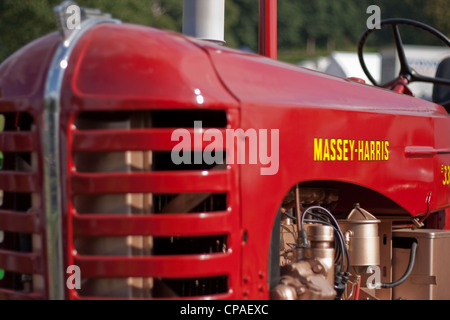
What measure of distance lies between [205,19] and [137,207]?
2352mm

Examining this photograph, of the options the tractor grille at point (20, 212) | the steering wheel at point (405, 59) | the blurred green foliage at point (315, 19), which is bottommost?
the tractor grille at point (20, 212)

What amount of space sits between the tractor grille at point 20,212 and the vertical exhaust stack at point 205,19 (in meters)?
2.03

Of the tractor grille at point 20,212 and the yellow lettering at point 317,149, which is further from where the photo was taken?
the yellow lettering at point 317,149

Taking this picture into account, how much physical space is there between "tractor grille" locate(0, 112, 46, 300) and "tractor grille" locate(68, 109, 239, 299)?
0.15 m

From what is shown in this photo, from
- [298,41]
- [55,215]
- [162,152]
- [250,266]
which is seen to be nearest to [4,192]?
[55,215]

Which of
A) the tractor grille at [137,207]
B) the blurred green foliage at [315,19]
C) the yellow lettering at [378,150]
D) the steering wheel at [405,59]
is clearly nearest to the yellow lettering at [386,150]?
the yellow lettering at [378,150]

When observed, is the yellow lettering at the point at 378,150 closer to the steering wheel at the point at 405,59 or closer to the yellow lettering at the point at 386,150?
the yellow lettering at the point at 386,150

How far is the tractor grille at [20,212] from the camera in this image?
260 centimetres

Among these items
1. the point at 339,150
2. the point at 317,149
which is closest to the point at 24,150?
the point at 317,149

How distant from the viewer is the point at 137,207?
8.33ft

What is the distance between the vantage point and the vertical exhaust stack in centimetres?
466

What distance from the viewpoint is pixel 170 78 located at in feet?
8.41

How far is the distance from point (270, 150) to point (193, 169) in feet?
0.89
